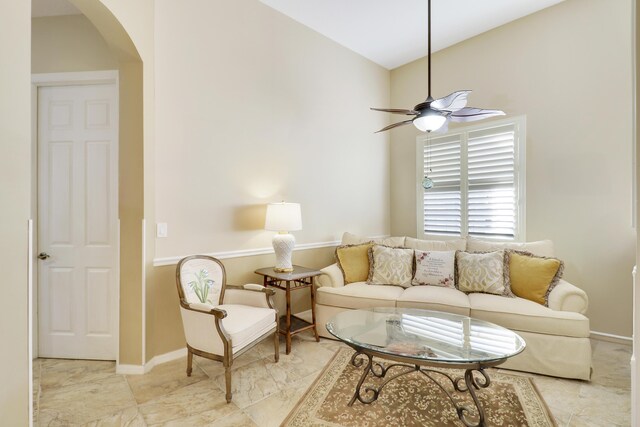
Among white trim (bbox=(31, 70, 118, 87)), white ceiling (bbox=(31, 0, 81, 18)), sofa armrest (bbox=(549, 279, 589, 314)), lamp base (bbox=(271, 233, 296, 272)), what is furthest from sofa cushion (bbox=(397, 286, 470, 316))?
white ceiling (bbox=(31, 0, 81, 18))

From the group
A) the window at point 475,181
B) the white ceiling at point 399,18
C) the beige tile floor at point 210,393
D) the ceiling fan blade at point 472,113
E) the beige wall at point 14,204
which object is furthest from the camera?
the window at point 475,181

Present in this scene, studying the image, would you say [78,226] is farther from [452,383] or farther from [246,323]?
[452,383]

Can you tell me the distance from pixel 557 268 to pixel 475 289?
71 cm

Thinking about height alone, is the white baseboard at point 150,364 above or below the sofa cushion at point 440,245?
below

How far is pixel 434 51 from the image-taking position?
4.41 m

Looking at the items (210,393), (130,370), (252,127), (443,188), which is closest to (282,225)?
(252,127)

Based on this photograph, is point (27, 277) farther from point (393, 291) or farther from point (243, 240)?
point (393, 291)

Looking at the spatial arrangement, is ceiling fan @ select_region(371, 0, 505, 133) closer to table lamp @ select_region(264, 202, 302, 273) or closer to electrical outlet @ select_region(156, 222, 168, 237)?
table lamp @ select_region(264, 202, 302, 273)

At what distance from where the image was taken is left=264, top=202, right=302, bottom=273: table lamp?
3139mm

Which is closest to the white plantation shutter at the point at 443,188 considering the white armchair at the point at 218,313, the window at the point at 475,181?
the window at the point at 475,181

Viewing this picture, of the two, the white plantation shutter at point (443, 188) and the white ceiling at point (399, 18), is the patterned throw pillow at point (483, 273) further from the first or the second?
the white ceiling at point (399, 18)

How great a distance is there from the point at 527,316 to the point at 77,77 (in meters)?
4.37

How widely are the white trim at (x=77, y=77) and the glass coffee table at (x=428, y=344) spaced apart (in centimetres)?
283

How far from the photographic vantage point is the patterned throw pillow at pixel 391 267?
3430mm
